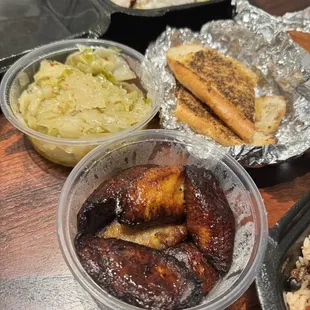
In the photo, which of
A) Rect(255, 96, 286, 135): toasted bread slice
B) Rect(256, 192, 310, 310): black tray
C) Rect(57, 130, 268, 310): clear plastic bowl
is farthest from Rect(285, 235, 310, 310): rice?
Rect(255, 96, 286, 135): toasted bread slice

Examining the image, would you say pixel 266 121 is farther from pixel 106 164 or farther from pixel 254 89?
pixel 106 164

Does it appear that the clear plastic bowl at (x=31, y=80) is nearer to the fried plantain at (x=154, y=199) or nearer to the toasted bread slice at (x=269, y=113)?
the fried plantain at (x=154, y=199)

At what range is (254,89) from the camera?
1.68m

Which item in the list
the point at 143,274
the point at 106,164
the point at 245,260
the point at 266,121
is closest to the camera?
the point at 143,274

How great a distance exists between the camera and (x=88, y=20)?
1.80 meters

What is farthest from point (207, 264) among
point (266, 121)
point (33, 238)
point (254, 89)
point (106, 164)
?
point (254, 89)

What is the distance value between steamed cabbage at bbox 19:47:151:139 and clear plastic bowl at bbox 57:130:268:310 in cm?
13

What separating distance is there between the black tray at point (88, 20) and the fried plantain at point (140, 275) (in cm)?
94

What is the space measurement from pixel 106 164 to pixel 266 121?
2.13ft

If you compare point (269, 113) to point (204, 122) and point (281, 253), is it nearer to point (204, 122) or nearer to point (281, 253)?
point (204, 122)

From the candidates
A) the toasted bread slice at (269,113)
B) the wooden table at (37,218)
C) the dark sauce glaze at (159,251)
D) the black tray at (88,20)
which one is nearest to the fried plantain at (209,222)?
the dark sauce glaze at (159,251)

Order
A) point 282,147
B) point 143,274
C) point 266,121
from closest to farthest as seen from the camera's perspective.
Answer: point 143,274
point 282,147
point 266,121

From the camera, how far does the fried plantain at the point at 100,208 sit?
1.07m

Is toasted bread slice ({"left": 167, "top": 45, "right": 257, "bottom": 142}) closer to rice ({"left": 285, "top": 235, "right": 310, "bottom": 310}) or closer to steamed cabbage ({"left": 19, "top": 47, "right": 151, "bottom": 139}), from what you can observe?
steamed cabbage ({"left": 19, "top": 47, "right": 151, "bottom": 139})
